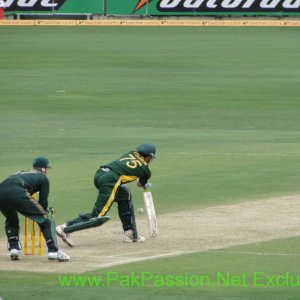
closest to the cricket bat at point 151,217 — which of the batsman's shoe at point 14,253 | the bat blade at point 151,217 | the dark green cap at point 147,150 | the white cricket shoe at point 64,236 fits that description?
the bat blade at point 151,217

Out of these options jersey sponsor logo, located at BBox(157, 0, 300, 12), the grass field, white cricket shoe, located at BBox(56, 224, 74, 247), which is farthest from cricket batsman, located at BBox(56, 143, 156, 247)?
jersey sponsor logo, located at BBox(157, 0, 300, 12)

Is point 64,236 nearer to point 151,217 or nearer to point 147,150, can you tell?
point 151,217

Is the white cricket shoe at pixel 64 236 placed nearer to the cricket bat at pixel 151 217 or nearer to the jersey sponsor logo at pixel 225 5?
the cricket bat at pixel 151 217

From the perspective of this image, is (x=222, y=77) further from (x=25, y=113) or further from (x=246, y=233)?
(x=246, y=233)

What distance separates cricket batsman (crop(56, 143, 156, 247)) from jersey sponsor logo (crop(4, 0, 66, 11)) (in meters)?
40.5

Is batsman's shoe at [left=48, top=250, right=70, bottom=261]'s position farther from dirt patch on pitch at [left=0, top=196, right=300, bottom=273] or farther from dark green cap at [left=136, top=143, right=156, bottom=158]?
dark green cap at [left=136, top=143, right=156, bottom=158]

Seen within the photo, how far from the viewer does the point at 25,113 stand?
43.9 metres

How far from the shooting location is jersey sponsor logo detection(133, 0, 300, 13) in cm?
6091

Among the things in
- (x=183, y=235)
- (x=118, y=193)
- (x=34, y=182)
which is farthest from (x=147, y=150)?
(x=34, y=182)

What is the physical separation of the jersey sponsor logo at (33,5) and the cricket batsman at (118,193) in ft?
133

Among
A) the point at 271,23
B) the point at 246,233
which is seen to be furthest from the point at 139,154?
the point at 271,23

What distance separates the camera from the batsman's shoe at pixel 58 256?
18.3 m

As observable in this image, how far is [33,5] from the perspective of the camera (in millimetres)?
60562

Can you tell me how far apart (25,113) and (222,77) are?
41.6 ft
